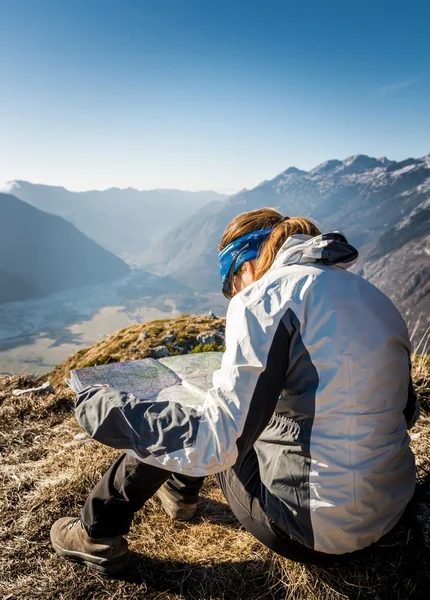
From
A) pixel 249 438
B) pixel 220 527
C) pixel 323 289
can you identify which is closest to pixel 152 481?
pixel 249 438

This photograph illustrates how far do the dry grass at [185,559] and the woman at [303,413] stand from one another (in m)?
0.48

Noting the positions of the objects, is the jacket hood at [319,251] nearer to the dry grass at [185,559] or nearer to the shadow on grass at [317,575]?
the shadow on grass at [317,575]

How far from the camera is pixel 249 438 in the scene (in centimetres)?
185

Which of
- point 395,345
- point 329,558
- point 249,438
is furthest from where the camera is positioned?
point 329,558

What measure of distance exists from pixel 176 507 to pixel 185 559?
44cm

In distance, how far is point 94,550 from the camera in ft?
8.70

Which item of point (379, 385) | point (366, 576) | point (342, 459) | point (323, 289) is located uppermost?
point (323, 289)

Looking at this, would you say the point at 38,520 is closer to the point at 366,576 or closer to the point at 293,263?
the point at 366,576

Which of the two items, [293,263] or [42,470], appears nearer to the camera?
[293,263]

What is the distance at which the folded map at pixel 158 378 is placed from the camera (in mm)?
3002

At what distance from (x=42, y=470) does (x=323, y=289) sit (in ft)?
12.5

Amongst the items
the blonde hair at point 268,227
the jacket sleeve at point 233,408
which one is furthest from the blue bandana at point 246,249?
the jacket sleeve at point 233,408

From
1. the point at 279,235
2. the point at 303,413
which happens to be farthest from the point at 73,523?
the point at 279,235

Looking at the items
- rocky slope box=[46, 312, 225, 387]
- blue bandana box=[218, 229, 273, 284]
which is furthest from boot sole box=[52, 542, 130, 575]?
rocky slope box=[46, 312, 225, 387]
